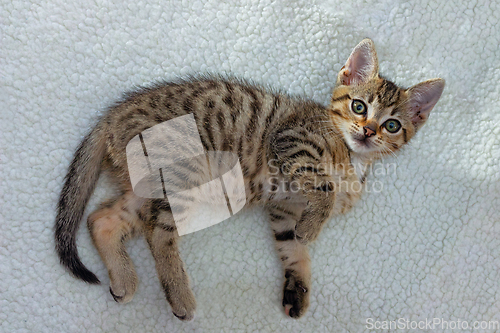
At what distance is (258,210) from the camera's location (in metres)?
1.30

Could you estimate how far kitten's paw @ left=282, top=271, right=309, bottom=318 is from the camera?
119cm

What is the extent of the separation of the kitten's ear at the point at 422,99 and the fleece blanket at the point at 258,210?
0.18 meters

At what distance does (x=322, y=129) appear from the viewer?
3.97 feet

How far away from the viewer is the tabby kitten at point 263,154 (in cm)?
111

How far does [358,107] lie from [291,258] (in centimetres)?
50

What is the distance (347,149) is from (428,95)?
0.29 m

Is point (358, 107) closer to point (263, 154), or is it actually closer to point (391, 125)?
point (391, 125)

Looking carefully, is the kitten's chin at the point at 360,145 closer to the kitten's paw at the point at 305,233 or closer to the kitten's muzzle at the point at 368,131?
the kitten's muzzle at the point at 368,131

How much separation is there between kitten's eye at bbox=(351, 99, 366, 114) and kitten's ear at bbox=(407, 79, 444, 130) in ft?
0.47

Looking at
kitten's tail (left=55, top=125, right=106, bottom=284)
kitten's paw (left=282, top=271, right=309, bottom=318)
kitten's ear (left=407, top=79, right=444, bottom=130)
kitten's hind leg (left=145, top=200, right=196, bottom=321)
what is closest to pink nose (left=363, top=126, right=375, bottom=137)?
kitten's ear (left=407, top=79, right=444, bottom=130)

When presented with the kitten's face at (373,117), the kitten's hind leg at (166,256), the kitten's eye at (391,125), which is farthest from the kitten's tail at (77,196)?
the kitten's eye at (391,125)

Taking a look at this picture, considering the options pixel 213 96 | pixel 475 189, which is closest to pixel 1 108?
pixel 213 96

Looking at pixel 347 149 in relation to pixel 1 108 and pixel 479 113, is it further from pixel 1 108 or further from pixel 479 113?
pixel 1 108

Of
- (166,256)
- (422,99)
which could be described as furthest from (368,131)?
(166,256)
